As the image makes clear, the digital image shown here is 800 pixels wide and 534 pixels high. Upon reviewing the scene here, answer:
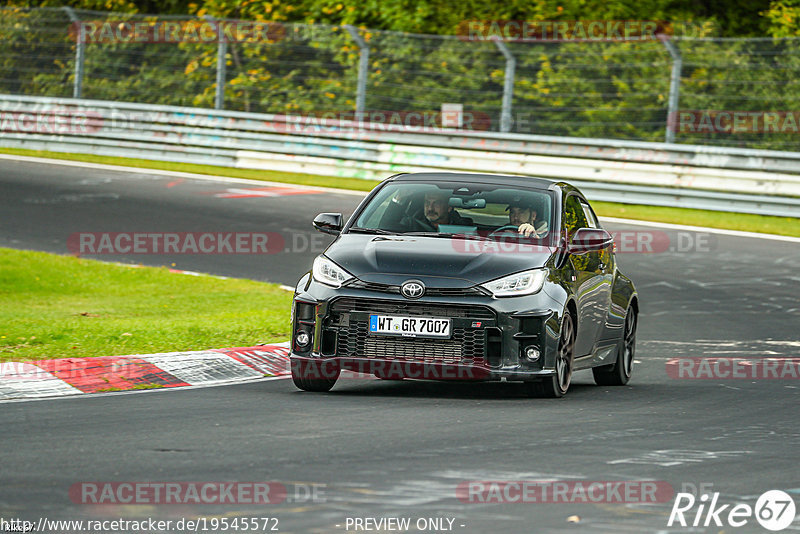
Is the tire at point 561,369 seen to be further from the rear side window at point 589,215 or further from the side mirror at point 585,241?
the rear side window at point 589,215

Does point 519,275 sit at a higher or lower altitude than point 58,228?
higher

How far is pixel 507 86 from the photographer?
25.7 metres

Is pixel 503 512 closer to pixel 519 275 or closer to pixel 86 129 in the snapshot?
pixel 519 275

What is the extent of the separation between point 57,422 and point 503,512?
10.2ft

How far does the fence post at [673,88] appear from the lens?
80.0 feet

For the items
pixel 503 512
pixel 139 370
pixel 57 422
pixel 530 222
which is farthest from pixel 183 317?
pixel 503 512

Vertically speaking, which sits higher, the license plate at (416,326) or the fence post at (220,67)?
the fence post at (220,67)

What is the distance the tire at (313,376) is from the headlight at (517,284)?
117 cm

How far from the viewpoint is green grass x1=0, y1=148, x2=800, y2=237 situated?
74.5ft

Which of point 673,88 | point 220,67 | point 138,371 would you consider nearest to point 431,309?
point 138,371

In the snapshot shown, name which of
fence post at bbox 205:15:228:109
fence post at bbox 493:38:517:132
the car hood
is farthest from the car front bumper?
fence post at bbox 205:15:228:109

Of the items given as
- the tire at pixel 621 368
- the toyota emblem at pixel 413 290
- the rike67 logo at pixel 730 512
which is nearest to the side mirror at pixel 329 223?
the toyota emblem at pixel 413 290

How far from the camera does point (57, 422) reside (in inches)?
319

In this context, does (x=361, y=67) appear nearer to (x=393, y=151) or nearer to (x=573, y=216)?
(x=393, y=151)
